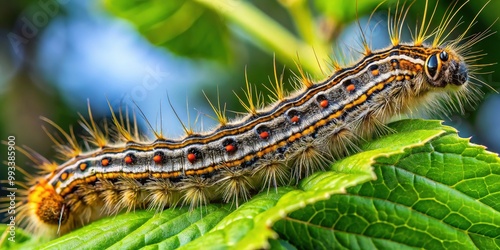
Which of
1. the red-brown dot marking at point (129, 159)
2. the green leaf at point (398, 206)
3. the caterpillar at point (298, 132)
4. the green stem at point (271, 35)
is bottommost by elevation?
the green leaf at point (398, 206)

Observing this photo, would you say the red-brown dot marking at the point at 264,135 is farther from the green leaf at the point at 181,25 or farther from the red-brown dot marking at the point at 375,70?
the green leaf at the point at 181,25

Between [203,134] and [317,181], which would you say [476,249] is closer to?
[317,181]

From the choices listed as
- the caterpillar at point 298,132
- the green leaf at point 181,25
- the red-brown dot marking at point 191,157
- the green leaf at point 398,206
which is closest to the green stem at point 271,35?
the caterpillar at point 298,132

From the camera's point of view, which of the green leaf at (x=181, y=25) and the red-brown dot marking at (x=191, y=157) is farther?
the green leaf at (x=181, y=25)

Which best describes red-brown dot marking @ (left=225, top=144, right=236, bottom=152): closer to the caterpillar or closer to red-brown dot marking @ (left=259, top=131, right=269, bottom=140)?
the caterpillar

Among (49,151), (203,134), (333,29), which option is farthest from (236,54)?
(49,151)

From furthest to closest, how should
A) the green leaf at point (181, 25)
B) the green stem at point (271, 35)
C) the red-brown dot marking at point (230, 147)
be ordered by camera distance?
the green leaf at point (181, 25) → the green stem at point (271, 35) → the red-brown dot marking at point (230, 147)

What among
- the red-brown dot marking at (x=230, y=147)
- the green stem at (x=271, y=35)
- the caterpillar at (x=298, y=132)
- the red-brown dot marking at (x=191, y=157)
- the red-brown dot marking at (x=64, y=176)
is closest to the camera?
the caterpillar at (x=298, y=132)
